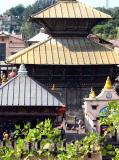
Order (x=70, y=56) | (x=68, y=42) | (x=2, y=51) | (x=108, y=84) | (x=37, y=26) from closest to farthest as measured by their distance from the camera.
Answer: (x=108, y=84), (x=70, y=56), (x=68, y=42), (x=2, y=51), (x=37, y=26)

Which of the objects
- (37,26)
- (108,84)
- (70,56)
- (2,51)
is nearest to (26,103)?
(108,84)

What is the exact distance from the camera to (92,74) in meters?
26.3

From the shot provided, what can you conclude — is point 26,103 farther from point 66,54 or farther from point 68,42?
point 68,42

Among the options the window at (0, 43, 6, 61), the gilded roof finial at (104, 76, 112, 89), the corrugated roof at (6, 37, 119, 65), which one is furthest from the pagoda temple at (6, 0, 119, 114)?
the window at (0, 43, 6, 61)

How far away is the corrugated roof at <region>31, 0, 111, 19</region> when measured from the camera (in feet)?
87.2

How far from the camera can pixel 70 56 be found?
2575 centimetres

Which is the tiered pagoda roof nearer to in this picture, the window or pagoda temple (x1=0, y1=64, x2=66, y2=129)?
pagoda temple (x1=0, y1=64, x2=66, y2=129)

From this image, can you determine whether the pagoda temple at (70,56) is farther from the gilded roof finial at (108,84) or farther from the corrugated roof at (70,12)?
the gilded roof finial at (108,84)

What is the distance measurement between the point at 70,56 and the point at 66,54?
19 centimetres

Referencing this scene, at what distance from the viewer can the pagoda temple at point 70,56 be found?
25.6m

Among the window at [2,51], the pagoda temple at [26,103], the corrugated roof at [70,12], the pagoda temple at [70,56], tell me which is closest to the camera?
the pagoda temple at [26,103]

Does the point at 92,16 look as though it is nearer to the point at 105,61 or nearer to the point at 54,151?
the point at 105,61

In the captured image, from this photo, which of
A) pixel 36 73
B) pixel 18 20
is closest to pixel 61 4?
pixel 36 73

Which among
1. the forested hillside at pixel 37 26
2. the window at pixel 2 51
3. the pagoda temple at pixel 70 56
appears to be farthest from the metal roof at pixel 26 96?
the forested hillside at pixel 37 26
